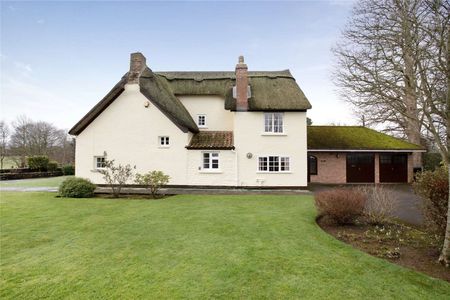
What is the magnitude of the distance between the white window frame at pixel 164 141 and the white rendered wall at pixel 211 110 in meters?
3.73

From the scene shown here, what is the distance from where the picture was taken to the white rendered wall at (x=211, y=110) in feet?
69.1

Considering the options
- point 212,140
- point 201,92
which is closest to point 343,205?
point 212,140

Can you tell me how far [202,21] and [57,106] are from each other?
78.8ft

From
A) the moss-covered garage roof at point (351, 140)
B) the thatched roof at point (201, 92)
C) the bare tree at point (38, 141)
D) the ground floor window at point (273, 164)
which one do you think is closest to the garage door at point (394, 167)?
the moss-covered garage roof at point (351, 140)

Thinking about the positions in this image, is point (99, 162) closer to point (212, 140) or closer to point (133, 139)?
point (133, 139)

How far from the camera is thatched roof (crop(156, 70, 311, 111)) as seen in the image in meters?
18.4

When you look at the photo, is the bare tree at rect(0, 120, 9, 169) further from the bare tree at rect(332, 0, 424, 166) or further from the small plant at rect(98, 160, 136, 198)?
the bare tree at rect(332, 0, 424, 166)

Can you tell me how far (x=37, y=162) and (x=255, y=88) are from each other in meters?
28.4

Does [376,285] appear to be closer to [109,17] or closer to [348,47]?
[348,47]

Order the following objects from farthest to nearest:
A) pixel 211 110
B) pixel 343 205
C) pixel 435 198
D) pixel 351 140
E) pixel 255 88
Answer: pixel 351 140 < pixel 211 110 < pixel 255 88 < pixel 343 205 < pixel 435 198

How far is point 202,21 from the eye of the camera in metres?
18.6

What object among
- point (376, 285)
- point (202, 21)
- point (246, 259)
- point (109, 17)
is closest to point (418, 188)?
point (376, 285)

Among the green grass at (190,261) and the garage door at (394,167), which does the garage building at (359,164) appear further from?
the green grass at (190,261)

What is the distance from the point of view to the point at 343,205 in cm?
885
